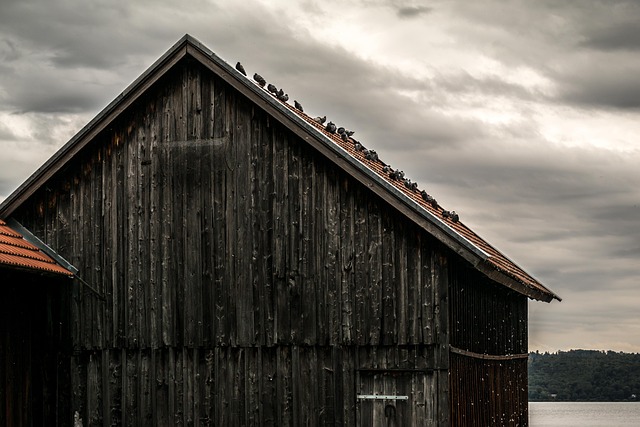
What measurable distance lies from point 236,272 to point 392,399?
345cm

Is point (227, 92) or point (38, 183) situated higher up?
point (227, 92)

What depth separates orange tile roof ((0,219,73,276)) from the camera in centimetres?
2059

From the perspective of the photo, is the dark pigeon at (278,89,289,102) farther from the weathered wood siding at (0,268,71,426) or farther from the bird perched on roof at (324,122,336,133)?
the weathered wood siding at (0,268,71,426)

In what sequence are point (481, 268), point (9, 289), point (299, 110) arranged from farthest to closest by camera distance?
point (299, 110)
point (9, 289)
point (481, 268)

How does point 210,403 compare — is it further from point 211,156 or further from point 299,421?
point 211,156

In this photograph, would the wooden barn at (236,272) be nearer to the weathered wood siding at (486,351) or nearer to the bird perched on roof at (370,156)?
the weathered wood siding at (486,351)

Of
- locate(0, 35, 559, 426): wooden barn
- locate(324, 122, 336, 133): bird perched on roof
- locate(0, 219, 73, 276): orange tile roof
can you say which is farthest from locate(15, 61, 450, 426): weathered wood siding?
locate(324, 122, 336, 133): bird perched on roof

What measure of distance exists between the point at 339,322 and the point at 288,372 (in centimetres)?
123

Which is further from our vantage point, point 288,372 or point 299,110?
point 299,110

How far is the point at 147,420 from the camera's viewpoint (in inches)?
873

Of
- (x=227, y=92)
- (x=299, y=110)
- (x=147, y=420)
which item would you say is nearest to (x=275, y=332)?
(x=147, y=420)

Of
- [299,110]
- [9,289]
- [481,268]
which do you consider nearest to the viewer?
[481,268]

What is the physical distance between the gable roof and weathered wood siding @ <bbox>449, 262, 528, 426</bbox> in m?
0.76

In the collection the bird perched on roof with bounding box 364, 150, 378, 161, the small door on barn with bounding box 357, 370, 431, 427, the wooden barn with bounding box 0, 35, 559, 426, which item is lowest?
the small door on barn with bounding box 357, 370, 431, 427
